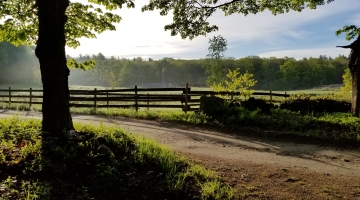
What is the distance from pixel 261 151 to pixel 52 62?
5.69 meters

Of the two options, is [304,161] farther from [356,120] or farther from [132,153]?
[356,120]

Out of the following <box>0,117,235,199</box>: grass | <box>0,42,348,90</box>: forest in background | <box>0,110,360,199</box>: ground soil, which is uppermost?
<box>0,42,348,90</box>: forest in background

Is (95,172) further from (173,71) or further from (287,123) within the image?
(173,71)

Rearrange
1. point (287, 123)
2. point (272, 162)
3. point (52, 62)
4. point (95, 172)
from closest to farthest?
point (95, 172) → point (52, 62) → point (272, 162) → point (287, 123)

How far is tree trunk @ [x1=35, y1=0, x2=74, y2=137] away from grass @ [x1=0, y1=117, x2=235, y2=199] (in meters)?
0.43

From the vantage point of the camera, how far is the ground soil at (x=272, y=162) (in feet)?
16.0

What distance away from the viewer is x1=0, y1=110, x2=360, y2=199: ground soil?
4.87 meters

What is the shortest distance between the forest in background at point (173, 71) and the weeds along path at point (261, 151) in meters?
46.2

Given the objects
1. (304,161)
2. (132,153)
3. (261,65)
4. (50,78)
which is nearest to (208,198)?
(132,153)

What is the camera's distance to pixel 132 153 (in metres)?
5.49

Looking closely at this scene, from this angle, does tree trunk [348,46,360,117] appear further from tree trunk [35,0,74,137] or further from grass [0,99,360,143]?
tree trunk [35,0,74,137]

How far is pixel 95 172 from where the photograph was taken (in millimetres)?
4531

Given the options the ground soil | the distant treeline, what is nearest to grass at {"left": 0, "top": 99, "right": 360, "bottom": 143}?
the ground soil

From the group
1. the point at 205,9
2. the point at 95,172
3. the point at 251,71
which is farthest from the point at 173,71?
the point at 95,172
